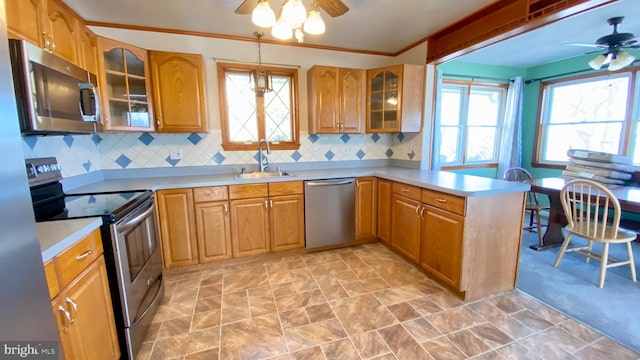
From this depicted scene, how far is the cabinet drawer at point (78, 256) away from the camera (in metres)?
1.10

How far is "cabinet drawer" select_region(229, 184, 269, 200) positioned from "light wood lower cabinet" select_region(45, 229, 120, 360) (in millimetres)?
1263

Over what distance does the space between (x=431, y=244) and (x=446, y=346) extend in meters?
0.85

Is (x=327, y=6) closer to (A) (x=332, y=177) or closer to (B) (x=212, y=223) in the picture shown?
(A) (x=332, y=177)

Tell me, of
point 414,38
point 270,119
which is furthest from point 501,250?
point 270,119

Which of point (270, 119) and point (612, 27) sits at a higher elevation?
point (612, 27)

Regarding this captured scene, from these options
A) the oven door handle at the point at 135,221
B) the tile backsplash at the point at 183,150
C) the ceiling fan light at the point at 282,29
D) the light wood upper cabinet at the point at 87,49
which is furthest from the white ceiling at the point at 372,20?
the oven door handle at the point at 135,221

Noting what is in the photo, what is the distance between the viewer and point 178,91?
255cm

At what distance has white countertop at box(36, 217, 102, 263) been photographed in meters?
1.02

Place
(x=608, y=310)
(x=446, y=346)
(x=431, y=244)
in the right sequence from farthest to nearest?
1. (x=431, y=244)
2. (x=608, y=310)
3. (x=446, y=346)

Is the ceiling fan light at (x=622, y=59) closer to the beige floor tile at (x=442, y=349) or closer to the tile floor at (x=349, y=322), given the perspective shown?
the tile floor at (x=349, y=322)

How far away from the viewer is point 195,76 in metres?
2.57

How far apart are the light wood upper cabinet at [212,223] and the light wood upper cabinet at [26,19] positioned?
54.8 inches

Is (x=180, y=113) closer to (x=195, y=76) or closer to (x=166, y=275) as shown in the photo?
(x=195, y=76)

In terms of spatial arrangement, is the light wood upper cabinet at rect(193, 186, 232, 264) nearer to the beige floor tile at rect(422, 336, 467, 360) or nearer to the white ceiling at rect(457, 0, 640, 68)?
the beige floor tile at rect(422, 336, 467, 360)
